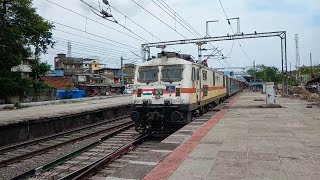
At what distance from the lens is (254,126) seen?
12.4 metres

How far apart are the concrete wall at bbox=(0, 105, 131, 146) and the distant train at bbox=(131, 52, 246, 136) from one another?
5.34 m

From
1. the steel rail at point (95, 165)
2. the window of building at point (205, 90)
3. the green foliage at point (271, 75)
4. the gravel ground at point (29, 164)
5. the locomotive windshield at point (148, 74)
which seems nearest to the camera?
the steel rail at point (95, 165)

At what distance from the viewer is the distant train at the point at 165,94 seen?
525 inches

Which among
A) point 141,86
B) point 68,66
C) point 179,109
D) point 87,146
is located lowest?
point 87,146

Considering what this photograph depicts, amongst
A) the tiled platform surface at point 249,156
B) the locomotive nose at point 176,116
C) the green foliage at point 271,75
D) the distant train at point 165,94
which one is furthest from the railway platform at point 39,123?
the green foliage at point 271,75

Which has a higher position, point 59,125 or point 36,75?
point 36,75

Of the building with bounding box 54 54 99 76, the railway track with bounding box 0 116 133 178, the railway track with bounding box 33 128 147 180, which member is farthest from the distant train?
the building with bounding box 54 54 99 76

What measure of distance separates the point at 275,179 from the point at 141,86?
28.5ft

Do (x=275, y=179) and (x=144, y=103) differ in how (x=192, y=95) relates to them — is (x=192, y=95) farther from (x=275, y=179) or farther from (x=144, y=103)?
(x=275, y=179)

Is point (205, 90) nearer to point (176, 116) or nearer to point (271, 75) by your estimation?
point (176, 116)

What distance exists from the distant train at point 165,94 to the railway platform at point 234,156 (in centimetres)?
179

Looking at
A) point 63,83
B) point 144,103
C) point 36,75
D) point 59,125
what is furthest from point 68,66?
point 144,103

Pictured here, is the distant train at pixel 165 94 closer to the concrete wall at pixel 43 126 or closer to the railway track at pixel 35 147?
the railway track at pixel 35 147

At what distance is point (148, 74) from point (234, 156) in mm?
7182
